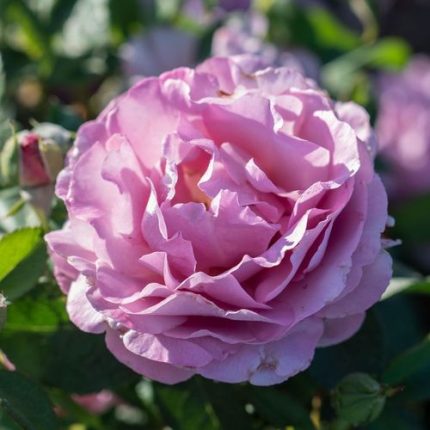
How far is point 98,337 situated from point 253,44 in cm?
54

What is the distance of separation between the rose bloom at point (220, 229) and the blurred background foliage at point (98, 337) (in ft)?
0.26

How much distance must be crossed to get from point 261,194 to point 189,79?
12 cm

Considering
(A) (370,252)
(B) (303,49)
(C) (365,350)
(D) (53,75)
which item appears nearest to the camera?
(A) (370,252)

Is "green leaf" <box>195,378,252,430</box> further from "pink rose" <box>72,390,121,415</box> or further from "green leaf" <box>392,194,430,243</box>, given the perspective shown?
"green leaf" <box>392,194,430,243</box>

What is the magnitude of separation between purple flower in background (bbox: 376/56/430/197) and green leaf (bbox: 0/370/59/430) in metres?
0.86

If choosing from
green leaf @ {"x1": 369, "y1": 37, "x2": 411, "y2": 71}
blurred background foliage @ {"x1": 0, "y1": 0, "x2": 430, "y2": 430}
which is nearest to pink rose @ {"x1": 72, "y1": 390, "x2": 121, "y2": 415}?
blurred background foliage @ {"x1": 0, "y1": 0, "x2": 430, "y2": 430}

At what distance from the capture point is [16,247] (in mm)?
733

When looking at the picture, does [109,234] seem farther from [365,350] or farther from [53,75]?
[53,75]

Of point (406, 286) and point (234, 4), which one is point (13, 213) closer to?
point (406, 286)

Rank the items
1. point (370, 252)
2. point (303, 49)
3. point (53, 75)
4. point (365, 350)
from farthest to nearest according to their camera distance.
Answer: point (303, 49)
point (53, 75)
point (365, 350)
point (370, 252)

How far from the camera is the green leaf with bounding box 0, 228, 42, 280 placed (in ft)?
2.38

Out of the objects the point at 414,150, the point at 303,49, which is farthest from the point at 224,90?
the point at 414,150

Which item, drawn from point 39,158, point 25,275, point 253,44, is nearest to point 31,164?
point 39,158

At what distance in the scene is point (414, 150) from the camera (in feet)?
5.06
